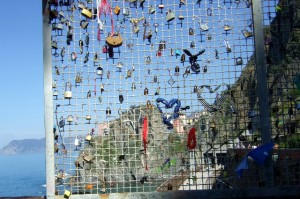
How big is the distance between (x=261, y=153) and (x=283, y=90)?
0.78 m

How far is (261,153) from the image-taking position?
3.38 metres

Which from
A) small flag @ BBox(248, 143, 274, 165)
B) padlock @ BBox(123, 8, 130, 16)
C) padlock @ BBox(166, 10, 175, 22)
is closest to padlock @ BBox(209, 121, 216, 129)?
small flag @ BBox(248, 143, 274, 165)

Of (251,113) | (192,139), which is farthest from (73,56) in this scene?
(251,113)

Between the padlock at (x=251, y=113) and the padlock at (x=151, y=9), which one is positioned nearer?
the padlock at (x=251, y=113)

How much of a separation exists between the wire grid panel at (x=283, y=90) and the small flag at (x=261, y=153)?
0.80 ft

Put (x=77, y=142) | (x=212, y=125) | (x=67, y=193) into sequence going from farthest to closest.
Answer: (x=212, y=125)
(x=77, y=142)
(x=67, y=193)

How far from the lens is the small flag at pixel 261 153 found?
337 cm

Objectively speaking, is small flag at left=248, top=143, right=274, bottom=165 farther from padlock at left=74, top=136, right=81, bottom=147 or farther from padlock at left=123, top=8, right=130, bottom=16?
padlock at left=123, top=8, right=130, bottom=16

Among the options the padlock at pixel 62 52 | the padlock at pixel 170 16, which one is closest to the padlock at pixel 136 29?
the padlock at pixel 170 16

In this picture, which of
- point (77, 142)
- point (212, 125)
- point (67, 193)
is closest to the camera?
point (67, 193)

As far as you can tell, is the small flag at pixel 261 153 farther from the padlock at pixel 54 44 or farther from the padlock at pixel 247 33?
the padlock at pixel 54 44

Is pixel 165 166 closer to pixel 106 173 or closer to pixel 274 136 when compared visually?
pixel 106 173

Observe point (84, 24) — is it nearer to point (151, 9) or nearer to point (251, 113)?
point (151, 9)

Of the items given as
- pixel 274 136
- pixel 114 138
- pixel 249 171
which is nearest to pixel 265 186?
pixel 249 171
